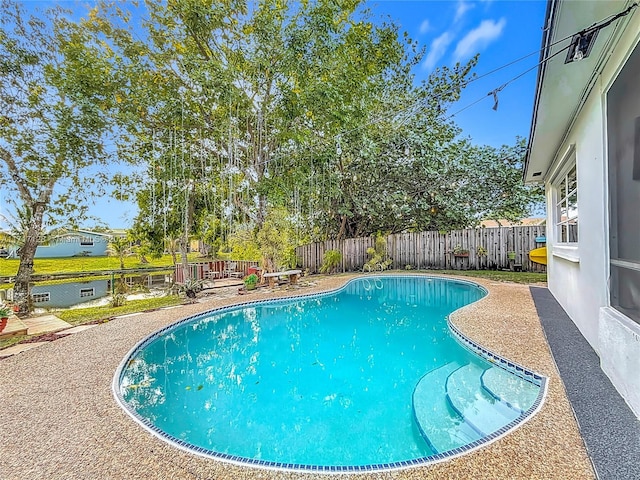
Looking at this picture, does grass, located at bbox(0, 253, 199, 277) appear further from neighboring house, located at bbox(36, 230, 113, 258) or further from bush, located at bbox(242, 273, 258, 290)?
bush, located at bbox(242, 273, 258, 290)

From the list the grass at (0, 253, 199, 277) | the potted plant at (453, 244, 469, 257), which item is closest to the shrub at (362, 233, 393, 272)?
the potted plant at (453, 244, 469, 257)

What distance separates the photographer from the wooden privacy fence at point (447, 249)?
10938 mm

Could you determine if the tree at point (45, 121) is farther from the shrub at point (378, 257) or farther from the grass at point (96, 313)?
the shrub at point (378, 257)

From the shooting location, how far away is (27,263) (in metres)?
6.42

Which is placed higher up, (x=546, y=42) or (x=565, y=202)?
(x=546, y=42)

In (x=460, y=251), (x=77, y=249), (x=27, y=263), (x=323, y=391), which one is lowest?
(x=323, y=391)

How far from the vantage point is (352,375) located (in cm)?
375

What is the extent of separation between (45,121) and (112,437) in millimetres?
7946

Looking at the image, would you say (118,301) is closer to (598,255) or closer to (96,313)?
(96,313)

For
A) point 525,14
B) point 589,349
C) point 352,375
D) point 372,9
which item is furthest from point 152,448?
point 372,9

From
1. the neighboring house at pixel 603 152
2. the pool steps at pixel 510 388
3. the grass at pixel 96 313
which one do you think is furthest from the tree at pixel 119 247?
the neighboring house at pixel 603 152

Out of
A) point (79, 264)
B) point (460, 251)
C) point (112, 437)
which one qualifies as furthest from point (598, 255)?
point (79, 264)

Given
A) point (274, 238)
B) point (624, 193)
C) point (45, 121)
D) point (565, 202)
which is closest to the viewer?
point (624, 193)

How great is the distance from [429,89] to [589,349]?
11730 millimetres
